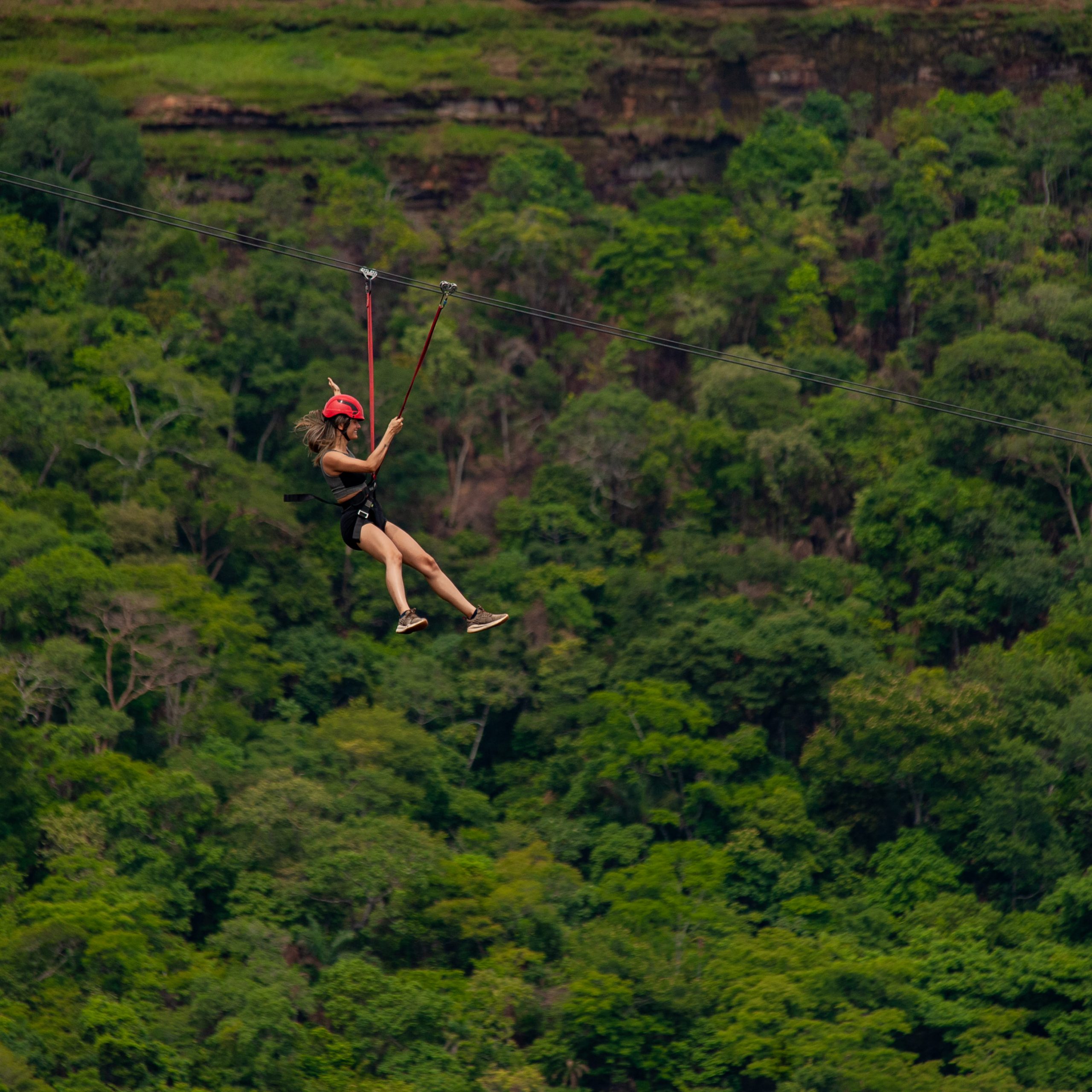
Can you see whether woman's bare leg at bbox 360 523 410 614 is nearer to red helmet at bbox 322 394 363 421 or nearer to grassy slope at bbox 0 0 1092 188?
red helmet at bbox 322 394 363 421

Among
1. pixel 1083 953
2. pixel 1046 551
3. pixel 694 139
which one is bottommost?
pixel 1083 953

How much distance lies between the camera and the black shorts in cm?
1420

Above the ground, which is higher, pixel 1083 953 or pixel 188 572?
pixel 188 572

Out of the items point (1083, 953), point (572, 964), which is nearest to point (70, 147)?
point (572, 964)

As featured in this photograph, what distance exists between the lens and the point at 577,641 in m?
36.8

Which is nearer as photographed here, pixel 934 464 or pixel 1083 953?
pixel 1083 953

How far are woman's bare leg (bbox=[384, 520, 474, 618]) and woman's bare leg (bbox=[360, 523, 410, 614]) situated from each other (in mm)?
31

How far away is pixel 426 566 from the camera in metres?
14.0

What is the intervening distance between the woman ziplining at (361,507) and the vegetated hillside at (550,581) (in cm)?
1419

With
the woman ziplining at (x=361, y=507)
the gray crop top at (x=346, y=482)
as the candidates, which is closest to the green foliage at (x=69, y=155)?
the woman ziplining at (x=361, y=507)

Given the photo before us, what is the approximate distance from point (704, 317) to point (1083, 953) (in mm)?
16733

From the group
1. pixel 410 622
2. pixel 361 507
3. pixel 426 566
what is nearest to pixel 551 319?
pixel 361 507

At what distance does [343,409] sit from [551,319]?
25623 millimetres

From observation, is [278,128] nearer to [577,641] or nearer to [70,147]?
[70,147]
